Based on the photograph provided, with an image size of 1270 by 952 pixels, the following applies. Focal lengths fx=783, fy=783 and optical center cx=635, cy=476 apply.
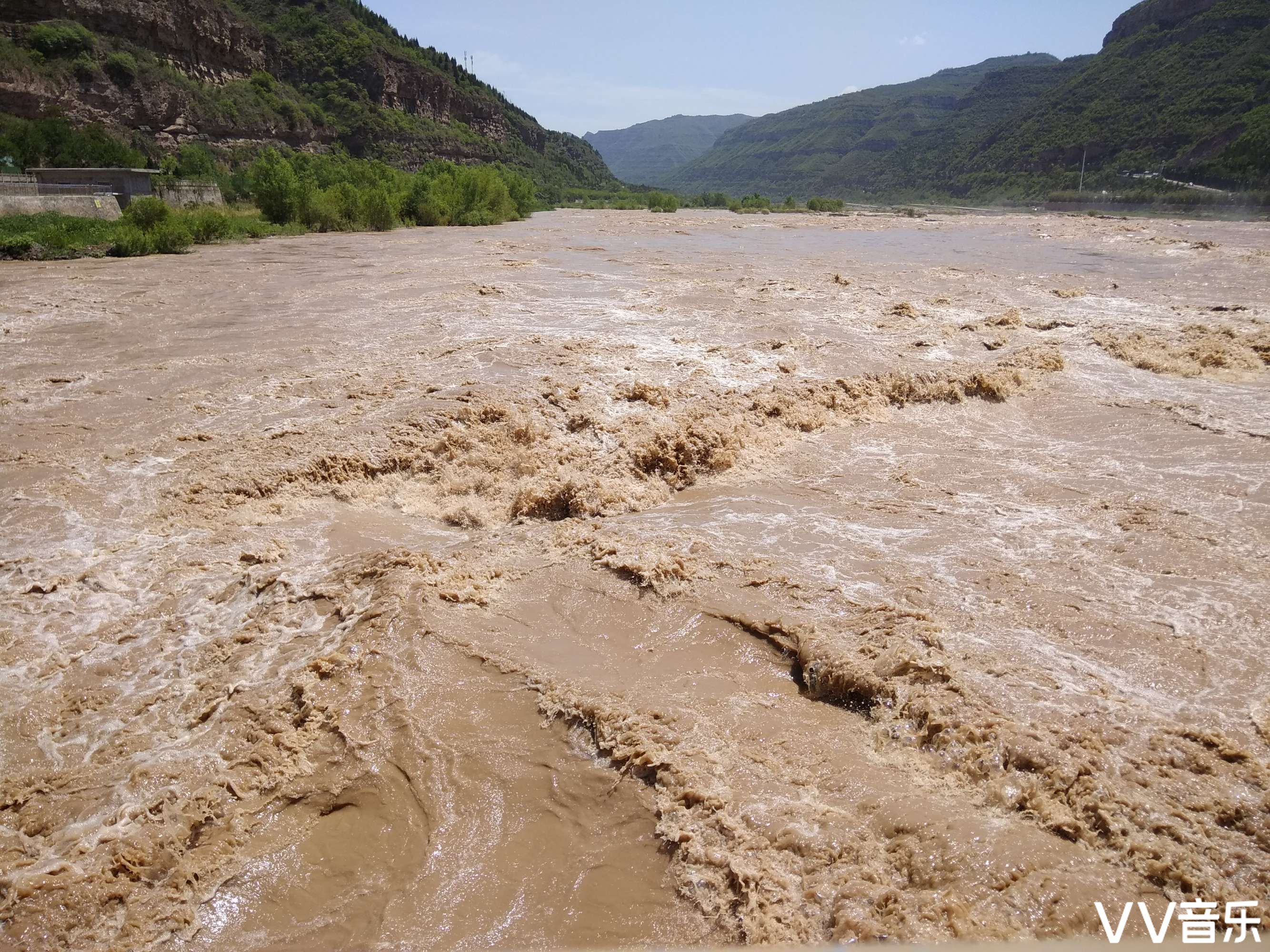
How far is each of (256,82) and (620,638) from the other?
62.5 meters

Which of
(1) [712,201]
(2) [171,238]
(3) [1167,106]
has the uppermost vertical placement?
(3) [1167,106]

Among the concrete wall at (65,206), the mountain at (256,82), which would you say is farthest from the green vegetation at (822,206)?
the concrete wall at (65,206)

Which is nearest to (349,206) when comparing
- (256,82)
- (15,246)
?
(15,246)

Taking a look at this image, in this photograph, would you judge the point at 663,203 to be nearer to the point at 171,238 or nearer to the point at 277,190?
the point at 277,190

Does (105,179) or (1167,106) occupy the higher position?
(1167,106)

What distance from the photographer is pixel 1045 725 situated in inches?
138

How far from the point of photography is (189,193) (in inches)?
1148

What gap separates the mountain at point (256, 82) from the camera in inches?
1540

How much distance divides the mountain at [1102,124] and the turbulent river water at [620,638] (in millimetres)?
42313

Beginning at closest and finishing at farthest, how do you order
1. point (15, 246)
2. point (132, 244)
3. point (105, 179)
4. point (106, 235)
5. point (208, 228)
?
1. point (15, 246)
2. point (132, 244)
3. point (106, 235)
4. point (208, 228)
5. point (105, 179)

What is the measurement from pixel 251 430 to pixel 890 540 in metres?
5.56

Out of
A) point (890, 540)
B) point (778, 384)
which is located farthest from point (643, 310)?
point (890, 540)

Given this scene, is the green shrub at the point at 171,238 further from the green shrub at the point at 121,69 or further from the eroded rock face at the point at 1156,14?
the eroded rock face at the point at 1156,14

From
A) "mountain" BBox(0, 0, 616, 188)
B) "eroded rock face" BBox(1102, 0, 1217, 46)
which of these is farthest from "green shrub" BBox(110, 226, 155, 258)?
"eroded rock face" BBox(1102, 0, 1217, 46)
